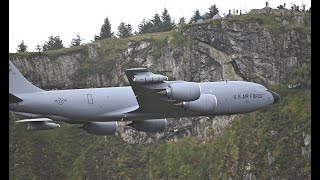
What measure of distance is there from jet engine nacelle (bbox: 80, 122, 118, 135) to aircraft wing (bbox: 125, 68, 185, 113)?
19.8ft

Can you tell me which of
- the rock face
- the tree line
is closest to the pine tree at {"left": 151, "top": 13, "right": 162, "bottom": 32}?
the tree line

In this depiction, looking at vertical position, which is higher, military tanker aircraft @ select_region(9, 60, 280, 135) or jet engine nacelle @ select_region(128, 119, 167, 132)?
military tanker aircraft @ select_region(9, 60, 280, 135)

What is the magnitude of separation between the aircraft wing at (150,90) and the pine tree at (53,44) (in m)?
129

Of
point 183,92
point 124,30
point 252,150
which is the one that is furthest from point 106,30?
point 183,92

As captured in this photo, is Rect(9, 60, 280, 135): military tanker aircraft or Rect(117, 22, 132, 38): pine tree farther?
Rect(117, 22, 132, 38): pine tree

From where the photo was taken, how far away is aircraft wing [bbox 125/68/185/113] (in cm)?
4694

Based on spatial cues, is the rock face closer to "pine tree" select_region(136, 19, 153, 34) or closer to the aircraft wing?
"pine tree" select_region(136, 19, 153, 34)

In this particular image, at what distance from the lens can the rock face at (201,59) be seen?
12475 centimetres

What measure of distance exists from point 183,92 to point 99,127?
11.2 metres

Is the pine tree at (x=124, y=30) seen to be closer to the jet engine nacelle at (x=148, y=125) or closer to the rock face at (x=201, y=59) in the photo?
the rock face at (x=201, y=59)

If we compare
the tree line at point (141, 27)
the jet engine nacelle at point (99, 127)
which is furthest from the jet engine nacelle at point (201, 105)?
the tree line at point (141, 27)

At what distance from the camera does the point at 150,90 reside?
162ft
